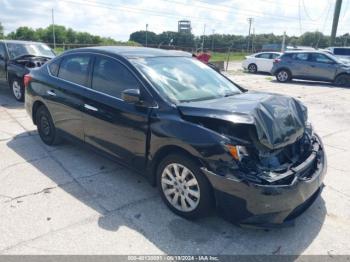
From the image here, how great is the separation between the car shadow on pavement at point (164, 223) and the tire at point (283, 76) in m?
13.0

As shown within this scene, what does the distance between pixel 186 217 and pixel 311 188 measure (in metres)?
1.24

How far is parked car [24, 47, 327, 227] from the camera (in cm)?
290

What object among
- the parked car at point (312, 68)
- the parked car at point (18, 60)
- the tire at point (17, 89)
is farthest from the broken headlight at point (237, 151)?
the parked car at point (312, 68)

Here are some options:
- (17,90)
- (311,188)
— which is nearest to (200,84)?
(311,188)

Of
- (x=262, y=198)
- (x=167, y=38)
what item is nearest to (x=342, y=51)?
(x=262, y=198)

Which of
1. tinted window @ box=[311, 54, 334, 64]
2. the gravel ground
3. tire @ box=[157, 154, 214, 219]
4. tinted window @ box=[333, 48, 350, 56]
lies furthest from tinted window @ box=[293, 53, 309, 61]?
tire @ box=[157, 154, 214, 219]

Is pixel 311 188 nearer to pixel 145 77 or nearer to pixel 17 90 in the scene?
pixel 145 77

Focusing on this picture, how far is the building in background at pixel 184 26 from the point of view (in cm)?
6446

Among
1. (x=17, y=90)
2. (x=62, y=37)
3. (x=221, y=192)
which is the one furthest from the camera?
(x=62, y=37)

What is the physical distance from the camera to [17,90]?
29.3ft

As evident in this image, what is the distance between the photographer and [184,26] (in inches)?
2601

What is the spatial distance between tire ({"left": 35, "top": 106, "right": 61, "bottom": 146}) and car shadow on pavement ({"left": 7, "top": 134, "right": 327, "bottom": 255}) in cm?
92

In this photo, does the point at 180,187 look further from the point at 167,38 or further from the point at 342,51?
the point at 167,38

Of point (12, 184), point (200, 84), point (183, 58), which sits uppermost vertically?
point (183, 58)
